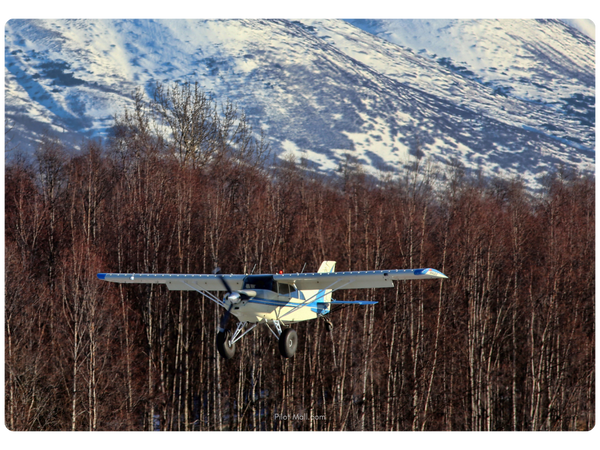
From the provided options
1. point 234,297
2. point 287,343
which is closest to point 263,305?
point 234,297

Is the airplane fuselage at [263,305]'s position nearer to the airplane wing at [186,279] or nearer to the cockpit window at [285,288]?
the cockpit window at [285,288]

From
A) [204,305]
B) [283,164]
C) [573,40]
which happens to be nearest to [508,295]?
[204,305]

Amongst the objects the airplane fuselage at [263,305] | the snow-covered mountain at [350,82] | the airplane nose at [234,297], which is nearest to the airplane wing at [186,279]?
the airplane fuselage at [263,305]

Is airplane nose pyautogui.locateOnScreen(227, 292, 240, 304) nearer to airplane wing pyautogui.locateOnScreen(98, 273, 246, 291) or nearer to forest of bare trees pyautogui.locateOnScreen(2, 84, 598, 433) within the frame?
airplane wing pyautogui.locateOnScreen(98, 273, 246, 291)

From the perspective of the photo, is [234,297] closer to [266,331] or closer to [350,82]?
[266,331]

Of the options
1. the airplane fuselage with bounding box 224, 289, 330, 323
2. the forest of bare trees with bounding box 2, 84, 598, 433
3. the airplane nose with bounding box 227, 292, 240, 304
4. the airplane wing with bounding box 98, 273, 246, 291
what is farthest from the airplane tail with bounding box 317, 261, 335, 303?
the forest of bare trees with bounding box 2, 84, 598, 433

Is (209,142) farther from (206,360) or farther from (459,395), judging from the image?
(459,395)
